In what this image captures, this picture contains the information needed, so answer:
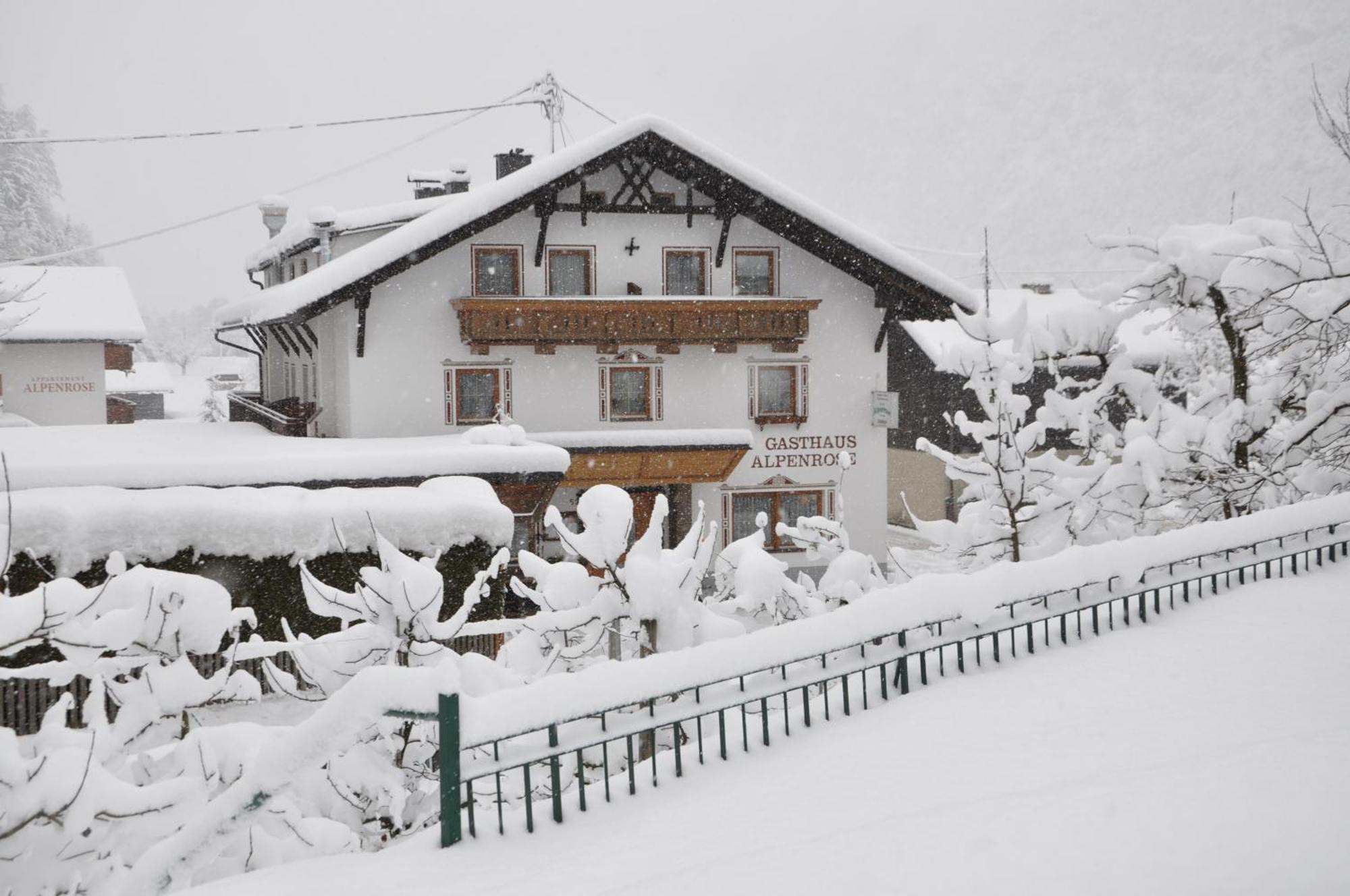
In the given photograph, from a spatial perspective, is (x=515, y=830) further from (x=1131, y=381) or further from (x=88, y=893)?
(x=1131, y=381)

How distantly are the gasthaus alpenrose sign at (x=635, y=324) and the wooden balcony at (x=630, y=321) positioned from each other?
0.13 ft

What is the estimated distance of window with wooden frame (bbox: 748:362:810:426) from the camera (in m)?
21.0

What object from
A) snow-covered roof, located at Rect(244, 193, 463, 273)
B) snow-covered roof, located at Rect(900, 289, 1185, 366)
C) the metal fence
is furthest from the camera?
snow-covered roof, located at Rect(900, 289, 1185, 366)

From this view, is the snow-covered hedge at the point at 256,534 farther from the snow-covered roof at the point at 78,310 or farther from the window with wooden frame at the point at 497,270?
the snow-covered roof at the point at 78,310

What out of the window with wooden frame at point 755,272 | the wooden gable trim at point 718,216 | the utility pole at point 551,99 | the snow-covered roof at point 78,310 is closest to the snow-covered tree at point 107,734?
the wooden gable trim at point 718,216

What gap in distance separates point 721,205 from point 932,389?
10662 mm

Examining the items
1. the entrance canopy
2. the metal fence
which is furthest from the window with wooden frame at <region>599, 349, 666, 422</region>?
the metal fence

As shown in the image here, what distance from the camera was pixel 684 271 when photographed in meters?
20.6

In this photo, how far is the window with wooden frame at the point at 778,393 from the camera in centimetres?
2095

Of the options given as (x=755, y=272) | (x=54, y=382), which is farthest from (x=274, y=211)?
(x=755, y=272)

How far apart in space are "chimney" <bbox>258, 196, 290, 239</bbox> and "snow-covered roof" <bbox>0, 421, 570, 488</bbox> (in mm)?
13580

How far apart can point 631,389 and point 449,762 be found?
15894 millimetres

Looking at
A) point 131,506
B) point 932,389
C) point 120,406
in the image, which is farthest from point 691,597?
point 120,406

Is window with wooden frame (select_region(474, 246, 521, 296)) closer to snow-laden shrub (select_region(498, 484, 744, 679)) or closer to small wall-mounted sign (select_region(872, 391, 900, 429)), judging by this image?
small wall-mounted sign (select_region(872, 391, 900, 429))
